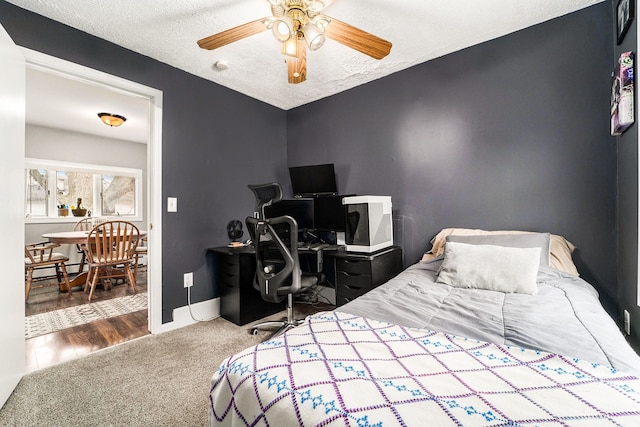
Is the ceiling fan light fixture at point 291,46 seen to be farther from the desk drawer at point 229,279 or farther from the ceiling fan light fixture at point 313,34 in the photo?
the desk drawer at point 229,279

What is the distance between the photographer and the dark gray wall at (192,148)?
230 centimetres

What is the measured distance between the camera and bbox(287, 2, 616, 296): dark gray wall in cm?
203

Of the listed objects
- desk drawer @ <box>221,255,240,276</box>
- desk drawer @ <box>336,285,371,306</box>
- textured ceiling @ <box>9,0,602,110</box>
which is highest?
textured ceiling @ <box>9,0,602,110</box>

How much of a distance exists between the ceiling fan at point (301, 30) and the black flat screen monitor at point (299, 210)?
1714 millimetres

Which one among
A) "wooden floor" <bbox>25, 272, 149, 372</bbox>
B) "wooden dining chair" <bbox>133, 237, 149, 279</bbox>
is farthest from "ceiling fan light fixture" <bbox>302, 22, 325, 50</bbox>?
"wooden dining chair" <bbox>133, 237, 149, 279</bbox>

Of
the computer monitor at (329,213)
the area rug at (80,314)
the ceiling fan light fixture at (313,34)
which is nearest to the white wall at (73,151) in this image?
the area rug at (80,314)

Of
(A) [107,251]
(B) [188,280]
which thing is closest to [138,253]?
(A) [107,251]

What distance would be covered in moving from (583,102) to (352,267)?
207cm

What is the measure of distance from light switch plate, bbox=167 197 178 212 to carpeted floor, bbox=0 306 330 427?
1126mm

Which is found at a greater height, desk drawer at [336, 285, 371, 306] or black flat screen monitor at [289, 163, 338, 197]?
black flat screen monitor at [289, 163, 338, 197]

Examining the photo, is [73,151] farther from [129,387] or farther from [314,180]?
[129,387]

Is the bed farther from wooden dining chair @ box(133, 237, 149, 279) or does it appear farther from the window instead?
the window

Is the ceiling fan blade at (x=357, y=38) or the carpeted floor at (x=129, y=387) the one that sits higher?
the ceiling fan blade at (x=357, y=38)

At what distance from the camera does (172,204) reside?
2.71 metres
